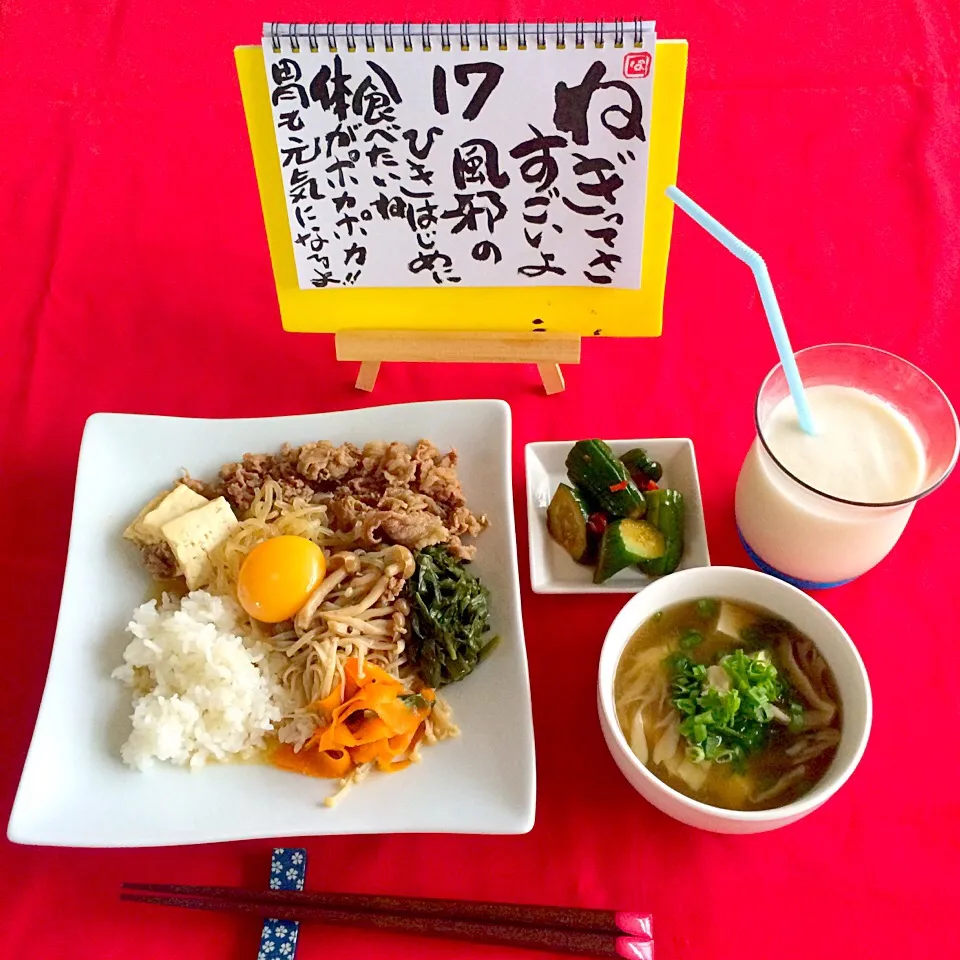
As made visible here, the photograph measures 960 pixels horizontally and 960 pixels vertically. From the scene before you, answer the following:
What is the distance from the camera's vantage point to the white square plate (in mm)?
1812

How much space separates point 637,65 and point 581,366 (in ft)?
3.10

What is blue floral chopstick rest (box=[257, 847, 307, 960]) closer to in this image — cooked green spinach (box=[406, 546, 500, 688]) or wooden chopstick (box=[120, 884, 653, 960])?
wooden chopstick (box=[120, 884, 653, 960])

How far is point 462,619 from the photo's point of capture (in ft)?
6.77

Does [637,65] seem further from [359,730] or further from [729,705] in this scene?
[359,730]

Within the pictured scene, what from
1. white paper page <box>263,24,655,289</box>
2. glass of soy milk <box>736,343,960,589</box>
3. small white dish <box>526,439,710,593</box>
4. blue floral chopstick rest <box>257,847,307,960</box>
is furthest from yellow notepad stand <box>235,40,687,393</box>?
blue floral chopstick rest <box>257,847,307,960</box>

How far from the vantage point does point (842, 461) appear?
2.00m

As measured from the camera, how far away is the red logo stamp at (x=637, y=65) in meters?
1.91

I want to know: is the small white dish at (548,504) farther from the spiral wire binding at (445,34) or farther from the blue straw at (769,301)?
the spiral wire binding at (445,34)

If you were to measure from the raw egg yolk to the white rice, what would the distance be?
0.08m

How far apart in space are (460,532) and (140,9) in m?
2.68

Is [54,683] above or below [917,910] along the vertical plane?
above

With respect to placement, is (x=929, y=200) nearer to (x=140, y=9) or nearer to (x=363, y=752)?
(x=363, y=752)

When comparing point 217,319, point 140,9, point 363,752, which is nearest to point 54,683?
point 363,752

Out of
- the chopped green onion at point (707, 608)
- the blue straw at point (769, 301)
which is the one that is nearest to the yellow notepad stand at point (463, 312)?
the blue straw at point (769, 301)
